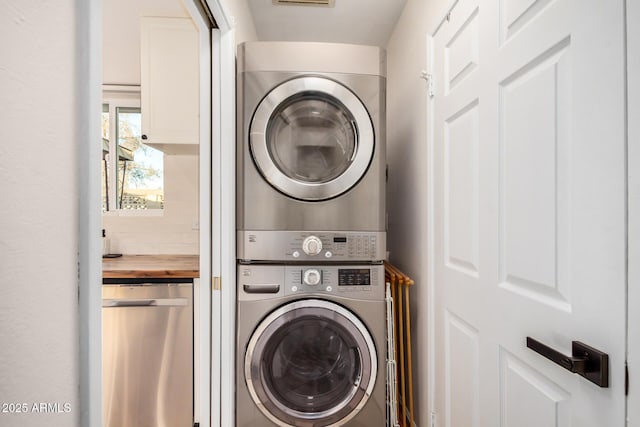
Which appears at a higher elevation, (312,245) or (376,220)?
(376,220)

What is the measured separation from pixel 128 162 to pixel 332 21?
196cm

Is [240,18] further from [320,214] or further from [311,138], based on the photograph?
[320,214]

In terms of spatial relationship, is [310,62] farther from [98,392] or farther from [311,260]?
[98,392]

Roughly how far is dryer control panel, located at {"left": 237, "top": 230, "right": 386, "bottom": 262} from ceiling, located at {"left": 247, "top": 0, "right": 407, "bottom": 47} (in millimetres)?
1623

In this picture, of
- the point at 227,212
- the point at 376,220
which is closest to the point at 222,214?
the point at 227,212

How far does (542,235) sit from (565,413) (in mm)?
443

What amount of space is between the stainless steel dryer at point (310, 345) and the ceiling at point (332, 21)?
1788 mm

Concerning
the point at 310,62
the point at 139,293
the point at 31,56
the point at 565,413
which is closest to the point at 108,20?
the point at 310,62

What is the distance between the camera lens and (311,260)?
5.10 ft

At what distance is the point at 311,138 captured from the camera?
5.23 feet

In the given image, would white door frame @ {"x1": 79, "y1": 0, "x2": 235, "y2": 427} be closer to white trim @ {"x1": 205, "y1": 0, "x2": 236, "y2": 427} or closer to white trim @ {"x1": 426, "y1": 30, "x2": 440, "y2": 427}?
white trim @ {"x1": 205, "y1": 0, "x2": 236, "y2": 427}

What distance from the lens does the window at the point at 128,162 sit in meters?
2.55

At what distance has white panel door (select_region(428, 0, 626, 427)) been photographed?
68 cm

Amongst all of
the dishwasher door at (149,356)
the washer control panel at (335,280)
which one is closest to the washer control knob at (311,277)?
the washer control panel at (335,280)
